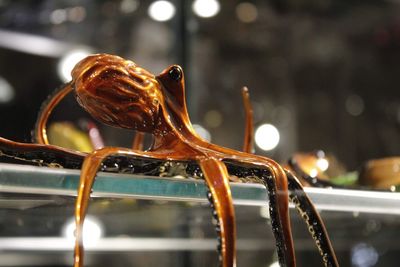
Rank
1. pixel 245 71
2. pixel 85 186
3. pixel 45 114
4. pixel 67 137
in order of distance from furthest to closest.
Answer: pixel 245 71, pixel 67 137, pixel 45 114, pixel 85 186

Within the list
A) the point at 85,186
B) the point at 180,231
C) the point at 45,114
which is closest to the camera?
the point at 85,186

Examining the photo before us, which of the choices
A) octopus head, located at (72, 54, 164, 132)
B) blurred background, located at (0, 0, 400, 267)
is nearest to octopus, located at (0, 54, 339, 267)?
octopus head, located at (72, 54, 164, 132)

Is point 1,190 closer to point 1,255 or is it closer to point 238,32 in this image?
point 1,255

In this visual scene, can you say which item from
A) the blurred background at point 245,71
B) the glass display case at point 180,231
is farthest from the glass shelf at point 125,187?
the blurred background at point 245,71

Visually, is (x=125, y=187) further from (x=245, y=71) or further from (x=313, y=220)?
(x=245, y=71)

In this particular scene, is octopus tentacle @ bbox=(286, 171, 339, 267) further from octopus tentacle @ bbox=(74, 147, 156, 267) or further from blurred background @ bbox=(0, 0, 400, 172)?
blurred background @ bbox=(0, 0, 400, 172)

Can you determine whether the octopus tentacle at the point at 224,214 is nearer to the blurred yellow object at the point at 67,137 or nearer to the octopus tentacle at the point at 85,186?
the octopus tentacle at the point at 85,186

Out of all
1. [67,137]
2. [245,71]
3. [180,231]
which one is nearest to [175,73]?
[67,137]
